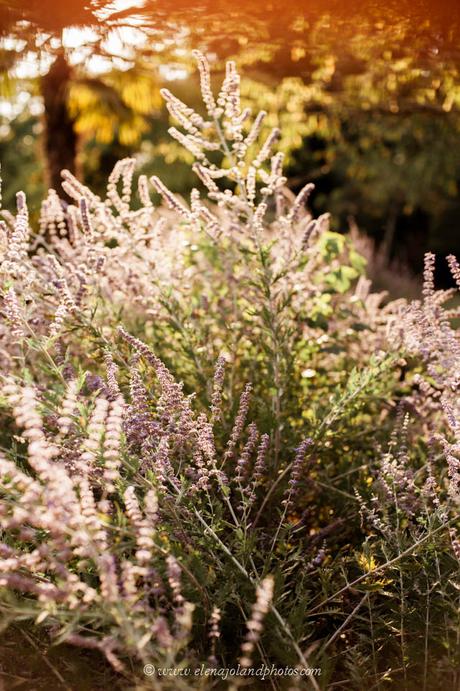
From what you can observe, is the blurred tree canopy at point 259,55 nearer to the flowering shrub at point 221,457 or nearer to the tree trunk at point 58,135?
the tree trunk at point 58,135

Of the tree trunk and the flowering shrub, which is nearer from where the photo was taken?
the flowering shrub

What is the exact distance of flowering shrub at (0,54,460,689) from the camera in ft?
5.99

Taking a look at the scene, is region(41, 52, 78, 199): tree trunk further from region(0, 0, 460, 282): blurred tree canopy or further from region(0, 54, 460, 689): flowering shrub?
region(0, 54, 460, 689): flowering shrub

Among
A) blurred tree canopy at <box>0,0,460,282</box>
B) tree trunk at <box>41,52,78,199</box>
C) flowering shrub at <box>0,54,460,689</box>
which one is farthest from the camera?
tree trunk at <box>41,52,78,199</box>

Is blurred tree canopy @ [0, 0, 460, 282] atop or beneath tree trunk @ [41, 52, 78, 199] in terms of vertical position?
atop

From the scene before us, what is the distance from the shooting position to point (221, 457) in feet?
9.70

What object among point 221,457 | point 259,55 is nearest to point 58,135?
point 259,55

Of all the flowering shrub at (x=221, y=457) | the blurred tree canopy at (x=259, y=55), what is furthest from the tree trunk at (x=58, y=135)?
the flowering shrub at (x=221, y=457)

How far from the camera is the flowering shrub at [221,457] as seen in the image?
71.9 inches

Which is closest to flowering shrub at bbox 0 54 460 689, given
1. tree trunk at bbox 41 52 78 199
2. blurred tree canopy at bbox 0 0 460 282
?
blurred tree canopy at bbox 0 0 460 282

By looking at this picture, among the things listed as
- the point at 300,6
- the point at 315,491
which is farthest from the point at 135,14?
the point at 315,491

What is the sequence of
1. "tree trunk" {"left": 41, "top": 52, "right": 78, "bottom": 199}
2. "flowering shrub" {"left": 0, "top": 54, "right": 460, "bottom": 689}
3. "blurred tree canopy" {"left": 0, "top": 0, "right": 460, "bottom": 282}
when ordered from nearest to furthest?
"flowering shrub" {"left": 0, "top": 54, "right": 460, "bottom": 689}, "blurred tree canopy" {"left": 0, "top": 0, "right": 460, "bottom": 282}, "tree trunk" {"left": 41, "top": 52, "right": 78, "bottom": 199}

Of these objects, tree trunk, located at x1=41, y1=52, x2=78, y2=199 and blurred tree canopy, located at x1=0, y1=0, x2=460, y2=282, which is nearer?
blurred tree canopy, located at x1=0, y1=0, x2=460, y2=282

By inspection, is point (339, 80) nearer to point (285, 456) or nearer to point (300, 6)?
point (300, 6)
